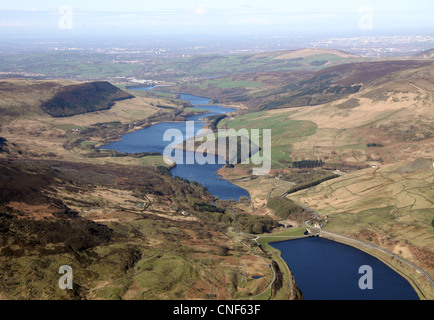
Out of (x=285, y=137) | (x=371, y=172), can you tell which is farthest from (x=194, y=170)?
(x=371, y=172)

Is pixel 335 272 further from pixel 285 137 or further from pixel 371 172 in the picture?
pixel 285 137

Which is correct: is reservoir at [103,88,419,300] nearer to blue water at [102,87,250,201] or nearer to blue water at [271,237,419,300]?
blue water at [271,237,419,300]

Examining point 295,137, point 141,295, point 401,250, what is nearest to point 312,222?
point 401,250

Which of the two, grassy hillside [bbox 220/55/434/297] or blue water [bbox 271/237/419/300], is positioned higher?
grassy hillside [bbox 220/55/434/297]

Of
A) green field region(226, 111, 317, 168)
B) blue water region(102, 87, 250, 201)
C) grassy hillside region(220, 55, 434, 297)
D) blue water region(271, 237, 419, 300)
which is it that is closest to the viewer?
blue water region(271, 237, 419, 300)

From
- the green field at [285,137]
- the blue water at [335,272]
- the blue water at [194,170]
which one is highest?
the green field at [285,137]

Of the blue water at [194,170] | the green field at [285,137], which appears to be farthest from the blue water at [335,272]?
the green field at [285,137]

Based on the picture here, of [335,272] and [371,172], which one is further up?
[371,172]

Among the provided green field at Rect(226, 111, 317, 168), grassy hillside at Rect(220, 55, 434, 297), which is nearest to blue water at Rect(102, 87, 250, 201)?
grassy hillside at Rect(220, 55, 434, 297)

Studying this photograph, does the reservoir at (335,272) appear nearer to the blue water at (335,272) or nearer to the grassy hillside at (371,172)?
the blue water at (335,272)
